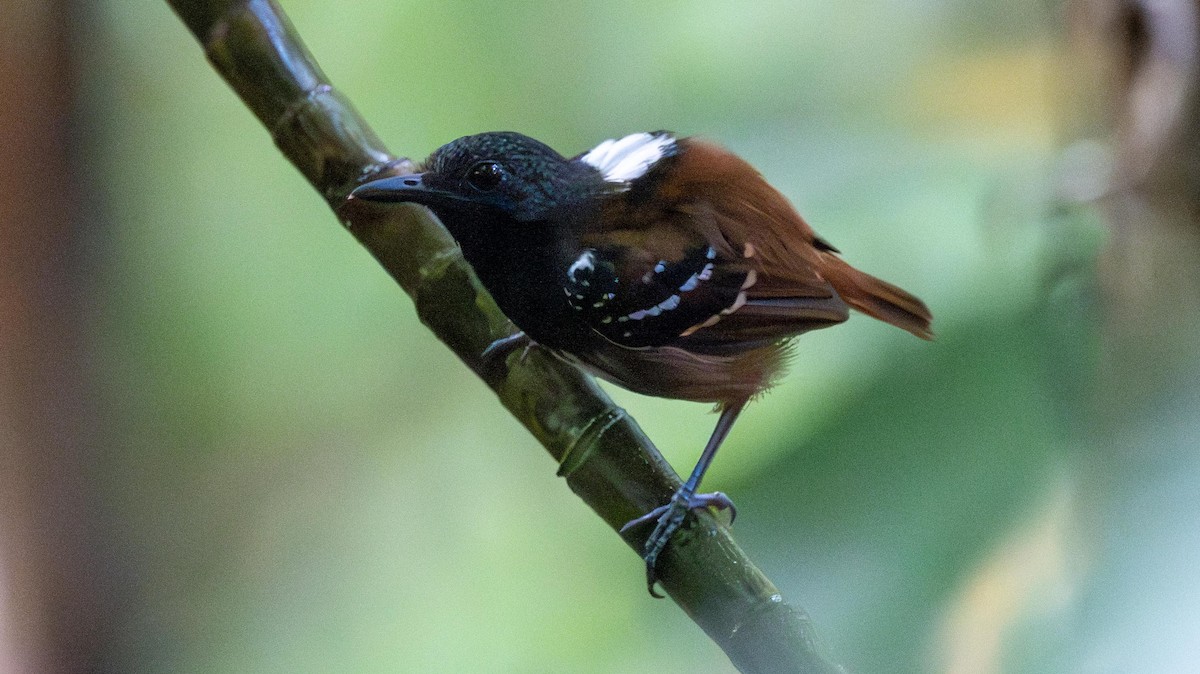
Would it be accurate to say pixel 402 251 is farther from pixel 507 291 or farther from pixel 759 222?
pixel 759 222

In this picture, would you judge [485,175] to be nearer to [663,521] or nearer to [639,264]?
[639,264]

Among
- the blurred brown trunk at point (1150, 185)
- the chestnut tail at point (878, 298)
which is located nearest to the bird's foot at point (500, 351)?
the chestnut tail at point (878, 298)

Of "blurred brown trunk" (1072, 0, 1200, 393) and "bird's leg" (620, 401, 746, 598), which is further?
"blurred brown trunk" (1072, 0, 1200, 393)

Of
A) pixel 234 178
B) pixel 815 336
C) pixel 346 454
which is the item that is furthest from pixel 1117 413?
pixel 234 178

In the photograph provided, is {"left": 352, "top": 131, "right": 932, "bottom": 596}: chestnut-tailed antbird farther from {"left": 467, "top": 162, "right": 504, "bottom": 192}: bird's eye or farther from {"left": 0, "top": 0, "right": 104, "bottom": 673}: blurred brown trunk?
{"left": 0, "top": 0, "right": 104, "bottom": 673}: blurred brown trunk

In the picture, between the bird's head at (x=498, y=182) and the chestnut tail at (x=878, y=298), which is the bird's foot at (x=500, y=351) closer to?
the bird's head at (x=498, y=182)

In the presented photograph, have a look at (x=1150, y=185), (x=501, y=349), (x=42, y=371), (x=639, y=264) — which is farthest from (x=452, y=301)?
(x=1150, y=185)

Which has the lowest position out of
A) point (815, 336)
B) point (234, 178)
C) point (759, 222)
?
point (815, 336)

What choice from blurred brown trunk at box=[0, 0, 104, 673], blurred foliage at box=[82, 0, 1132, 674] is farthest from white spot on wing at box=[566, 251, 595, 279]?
blurred brown trunk at box=[0, 0, 104, 673]
